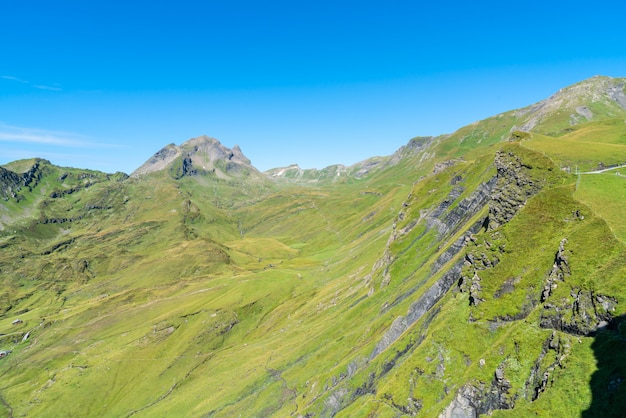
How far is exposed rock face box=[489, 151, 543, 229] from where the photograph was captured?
6881 cm

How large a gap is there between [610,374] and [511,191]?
4561 centimetres

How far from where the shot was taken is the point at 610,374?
32.8m

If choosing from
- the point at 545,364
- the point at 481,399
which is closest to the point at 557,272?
the point at 545,364

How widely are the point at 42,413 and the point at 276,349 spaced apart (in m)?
163

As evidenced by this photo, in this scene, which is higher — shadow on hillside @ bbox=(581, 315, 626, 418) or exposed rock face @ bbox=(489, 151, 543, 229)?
exposed rock face @ bbox=(489, 151, 543, 229)

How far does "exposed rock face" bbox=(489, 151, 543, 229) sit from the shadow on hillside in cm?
3515

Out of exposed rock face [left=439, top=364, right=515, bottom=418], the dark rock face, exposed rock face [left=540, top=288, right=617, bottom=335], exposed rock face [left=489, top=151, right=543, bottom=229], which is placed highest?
exposed rock face [left=489, top=151, right=543, bottom=229]

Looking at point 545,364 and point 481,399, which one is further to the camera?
point 481,399

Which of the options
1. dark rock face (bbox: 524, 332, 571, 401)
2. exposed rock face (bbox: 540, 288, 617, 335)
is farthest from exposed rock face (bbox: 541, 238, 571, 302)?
dark rock face (bbox: 524, 332, 571, 401)

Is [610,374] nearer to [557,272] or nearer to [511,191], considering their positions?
[557,272]

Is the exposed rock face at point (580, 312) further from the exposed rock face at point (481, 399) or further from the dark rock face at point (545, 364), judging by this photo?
the exposed rock face at point (481, 399)

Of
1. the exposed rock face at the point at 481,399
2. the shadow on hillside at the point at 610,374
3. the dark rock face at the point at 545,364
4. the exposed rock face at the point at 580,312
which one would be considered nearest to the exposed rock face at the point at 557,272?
the exposed rock face at the point at 580,312

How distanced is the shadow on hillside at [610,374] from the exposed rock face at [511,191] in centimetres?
3515

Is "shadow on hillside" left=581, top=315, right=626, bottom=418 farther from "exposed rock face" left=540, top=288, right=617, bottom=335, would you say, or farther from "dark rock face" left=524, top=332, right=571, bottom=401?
"dark rock face" left=524, top=332, right=571, bottom=401
